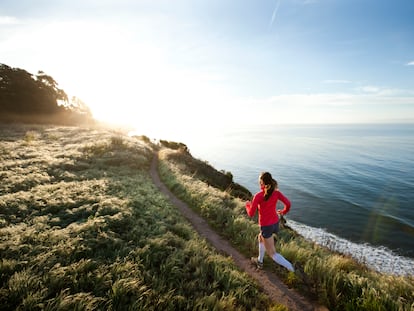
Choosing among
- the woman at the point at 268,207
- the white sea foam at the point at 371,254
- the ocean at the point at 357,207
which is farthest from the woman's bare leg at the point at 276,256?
the white sea foam at the point at 371,254

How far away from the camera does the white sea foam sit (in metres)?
17.0

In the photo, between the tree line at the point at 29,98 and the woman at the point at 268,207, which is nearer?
the woman at the point at 268,207

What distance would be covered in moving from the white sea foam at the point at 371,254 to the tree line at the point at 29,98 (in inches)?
2314

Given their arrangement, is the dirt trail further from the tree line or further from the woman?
the tree line

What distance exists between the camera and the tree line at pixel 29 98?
47062 mm

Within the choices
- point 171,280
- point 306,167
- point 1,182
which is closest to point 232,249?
point 171,280

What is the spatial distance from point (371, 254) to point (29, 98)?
65.8 metres

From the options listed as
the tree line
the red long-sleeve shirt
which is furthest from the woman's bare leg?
the tree line

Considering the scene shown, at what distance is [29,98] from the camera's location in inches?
1978

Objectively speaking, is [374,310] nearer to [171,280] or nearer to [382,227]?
[171,280]

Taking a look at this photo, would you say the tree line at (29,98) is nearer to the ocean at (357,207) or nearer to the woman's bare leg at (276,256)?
the ocean at (357,207)

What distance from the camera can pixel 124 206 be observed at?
416 inches

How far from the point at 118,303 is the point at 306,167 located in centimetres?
5937

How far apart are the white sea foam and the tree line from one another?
58.8 meters
